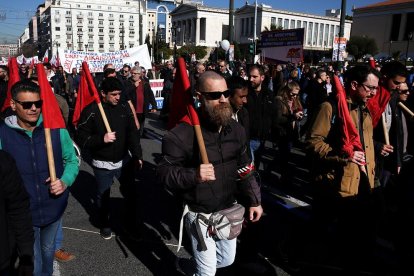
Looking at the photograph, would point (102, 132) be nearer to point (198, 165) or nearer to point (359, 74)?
point (198, 165)

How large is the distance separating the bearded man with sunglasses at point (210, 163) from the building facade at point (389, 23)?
86.1m

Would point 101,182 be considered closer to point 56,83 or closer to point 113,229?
point 113,229

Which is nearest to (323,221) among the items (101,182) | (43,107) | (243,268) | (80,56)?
(243,268)

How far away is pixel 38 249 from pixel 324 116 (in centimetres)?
256

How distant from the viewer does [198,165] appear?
2729 mm

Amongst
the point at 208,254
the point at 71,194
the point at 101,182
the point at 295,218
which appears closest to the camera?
the point at 208,254

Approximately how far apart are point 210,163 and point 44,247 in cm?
157

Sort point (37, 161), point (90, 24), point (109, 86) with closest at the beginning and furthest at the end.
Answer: point (37, 161) → point (109, 86) → point (90, 24)

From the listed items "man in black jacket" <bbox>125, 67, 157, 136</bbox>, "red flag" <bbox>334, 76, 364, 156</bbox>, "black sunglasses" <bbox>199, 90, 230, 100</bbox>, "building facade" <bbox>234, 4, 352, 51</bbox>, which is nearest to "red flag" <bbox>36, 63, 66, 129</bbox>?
"black sunglasses" <bbox>199, 90, 230, 100</bbox>

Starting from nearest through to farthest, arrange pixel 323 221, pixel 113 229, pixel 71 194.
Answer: pixel 323 221 < pixel 113 229 < pixel 71 194

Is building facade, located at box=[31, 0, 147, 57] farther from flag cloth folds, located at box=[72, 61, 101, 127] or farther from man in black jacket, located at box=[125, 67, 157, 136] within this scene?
flag cloth folds, located at box=[72, 61, 101, 127]

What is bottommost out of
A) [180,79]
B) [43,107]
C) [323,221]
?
[323,221]

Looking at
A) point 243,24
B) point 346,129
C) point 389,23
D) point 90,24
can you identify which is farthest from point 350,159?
point 90,24

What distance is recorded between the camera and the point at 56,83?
47.4ft
